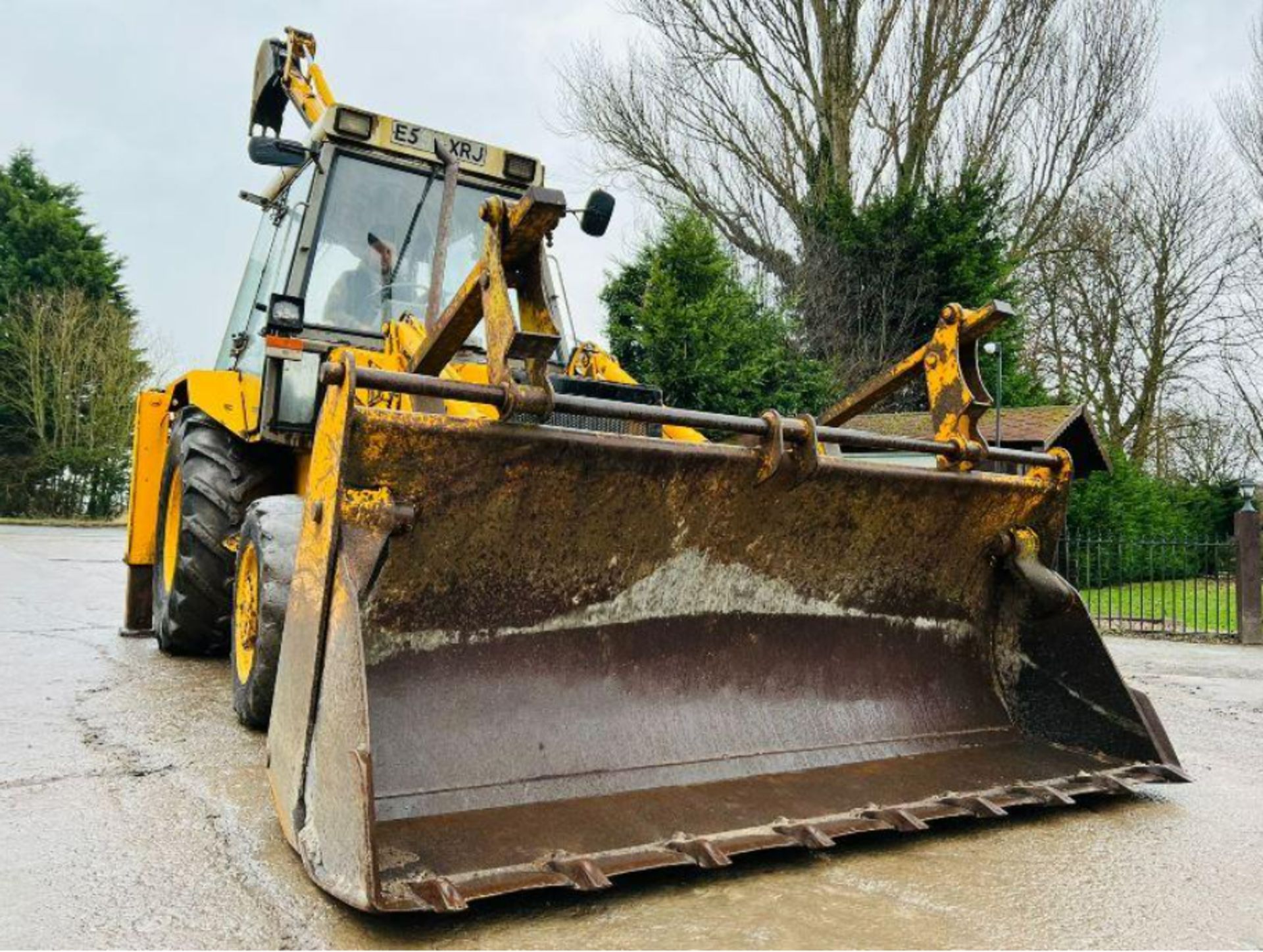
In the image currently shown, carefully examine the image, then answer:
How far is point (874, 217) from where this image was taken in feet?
61.9

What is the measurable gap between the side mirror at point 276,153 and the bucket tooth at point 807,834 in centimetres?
358

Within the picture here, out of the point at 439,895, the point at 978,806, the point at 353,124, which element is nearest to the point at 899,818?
the point at 978,806

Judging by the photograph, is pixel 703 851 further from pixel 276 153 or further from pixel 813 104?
pixel 813 104

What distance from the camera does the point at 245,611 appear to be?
3.77m

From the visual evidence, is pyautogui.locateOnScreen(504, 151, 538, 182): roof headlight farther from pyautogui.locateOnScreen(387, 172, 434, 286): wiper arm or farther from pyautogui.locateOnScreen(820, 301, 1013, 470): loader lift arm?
pyautogui.locateOnScreen(820, 301, 1013, 470): loader lift arm

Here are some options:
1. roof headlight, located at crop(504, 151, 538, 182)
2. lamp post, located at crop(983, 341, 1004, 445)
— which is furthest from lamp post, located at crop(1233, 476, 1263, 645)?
roof headlight, located at crop(504, 151, 538, 182)

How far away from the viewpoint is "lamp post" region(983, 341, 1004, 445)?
13.8 metres

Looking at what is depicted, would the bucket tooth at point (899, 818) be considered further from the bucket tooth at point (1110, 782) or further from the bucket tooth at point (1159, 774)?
the bucket tooth at point (1159, 774)

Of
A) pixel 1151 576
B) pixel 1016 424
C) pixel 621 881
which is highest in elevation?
pixel 1016 424

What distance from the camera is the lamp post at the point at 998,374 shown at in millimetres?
13789

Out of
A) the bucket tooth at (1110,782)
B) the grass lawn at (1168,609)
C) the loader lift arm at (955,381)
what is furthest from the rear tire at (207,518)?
the grass lawn at (1168,609)

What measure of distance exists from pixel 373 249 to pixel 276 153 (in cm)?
58

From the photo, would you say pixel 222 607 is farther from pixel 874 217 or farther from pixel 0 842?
pixel 874 217

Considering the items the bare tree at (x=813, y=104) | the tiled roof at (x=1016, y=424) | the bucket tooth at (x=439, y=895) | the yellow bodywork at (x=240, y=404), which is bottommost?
the bucket tooth at (x=439, y=895)
